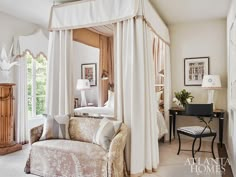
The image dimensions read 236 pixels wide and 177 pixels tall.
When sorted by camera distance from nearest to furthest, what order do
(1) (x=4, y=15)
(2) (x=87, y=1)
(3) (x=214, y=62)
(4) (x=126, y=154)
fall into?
(4) (x=126, y=154) → (2) (x=87, y=1) → (1) (x=4, y=15) → (3) (x=214, y=62)

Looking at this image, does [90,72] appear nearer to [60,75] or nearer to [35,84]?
[60,75]

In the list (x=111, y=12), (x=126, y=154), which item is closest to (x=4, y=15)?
(x=111, y=12)

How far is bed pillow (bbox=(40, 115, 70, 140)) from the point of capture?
324 cm

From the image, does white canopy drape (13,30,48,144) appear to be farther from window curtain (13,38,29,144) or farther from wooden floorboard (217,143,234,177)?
wooden floorboard (217,143,234,177)

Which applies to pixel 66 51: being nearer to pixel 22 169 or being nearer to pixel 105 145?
pixel 105 145

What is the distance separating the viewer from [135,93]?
3.02 meters

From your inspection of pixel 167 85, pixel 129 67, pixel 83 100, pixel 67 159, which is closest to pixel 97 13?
pixel 129 67

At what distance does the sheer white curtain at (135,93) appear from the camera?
9.82ft

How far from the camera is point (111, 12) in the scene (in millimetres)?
3199

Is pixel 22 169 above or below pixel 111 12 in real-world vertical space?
below

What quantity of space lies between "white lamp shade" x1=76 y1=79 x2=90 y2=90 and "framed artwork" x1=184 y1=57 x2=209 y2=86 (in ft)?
8.13

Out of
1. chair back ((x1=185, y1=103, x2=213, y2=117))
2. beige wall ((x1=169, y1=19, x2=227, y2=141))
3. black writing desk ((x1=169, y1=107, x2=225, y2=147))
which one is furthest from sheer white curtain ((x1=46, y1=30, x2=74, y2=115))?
beige wall ((x1=169, y1=19, x2=227, y2=141))

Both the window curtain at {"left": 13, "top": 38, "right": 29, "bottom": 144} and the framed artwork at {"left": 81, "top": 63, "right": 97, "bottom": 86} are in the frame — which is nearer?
the framed artwork at {"left": 81, "top": 63, "right": 97, "bottom": 86}

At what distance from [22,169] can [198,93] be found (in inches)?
155
